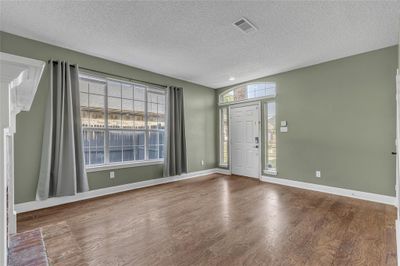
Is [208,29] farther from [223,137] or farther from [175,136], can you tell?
[223,137]

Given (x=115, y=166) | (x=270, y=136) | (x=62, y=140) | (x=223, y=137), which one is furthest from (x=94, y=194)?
(x=270, y=136)

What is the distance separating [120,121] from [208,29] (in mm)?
2553

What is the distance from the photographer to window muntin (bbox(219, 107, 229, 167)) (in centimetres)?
595

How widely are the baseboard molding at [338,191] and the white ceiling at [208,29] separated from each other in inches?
98.3

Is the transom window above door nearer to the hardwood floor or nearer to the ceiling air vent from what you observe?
the ceiling air vent

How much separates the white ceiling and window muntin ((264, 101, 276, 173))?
1213 millimetres

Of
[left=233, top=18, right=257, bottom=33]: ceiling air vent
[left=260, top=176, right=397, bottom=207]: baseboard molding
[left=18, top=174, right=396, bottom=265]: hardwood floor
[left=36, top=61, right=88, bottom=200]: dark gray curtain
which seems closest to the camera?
[left=18, top=174, right=396, bottom=265]: hardwood floor

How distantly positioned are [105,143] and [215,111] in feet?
10.9

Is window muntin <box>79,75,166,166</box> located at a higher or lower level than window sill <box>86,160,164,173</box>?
higher

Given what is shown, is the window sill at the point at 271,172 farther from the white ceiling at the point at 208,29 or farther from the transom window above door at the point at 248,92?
the white ceiling at the point at 208,29

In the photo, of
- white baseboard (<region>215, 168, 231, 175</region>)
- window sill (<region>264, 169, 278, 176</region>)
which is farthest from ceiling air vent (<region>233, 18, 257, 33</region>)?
white baseboard (<region>215, 168, 231, 175</region>)

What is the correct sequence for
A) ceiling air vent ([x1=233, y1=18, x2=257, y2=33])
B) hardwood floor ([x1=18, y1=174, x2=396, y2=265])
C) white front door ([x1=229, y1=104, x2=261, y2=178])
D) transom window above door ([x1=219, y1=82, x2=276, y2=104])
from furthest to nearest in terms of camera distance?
white front door ([x1=229, y1=104, x2=261, y2=178]) < transom window above door ([x1=219, y1=82, x2=276, y2=104]) < ceiling air vent ([x1=233, y1=18, x2=257, y2=33]) < hardwood floor ([x1=18, y1=174, x2=396, y2=265])

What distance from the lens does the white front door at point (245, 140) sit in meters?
5.07

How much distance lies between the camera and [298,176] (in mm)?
4270
